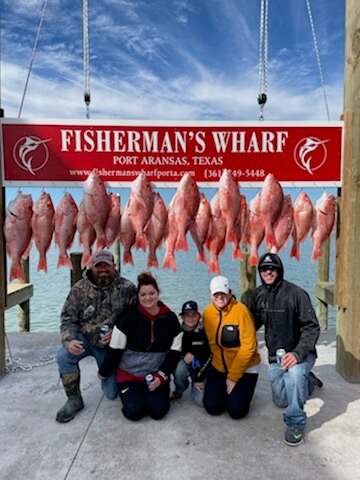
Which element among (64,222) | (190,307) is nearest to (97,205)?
(64,222)

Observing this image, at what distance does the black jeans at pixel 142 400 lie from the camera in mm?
2646

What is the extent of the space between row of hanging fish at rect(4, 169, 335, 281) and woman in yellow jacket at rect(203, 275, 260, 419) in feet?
1.22

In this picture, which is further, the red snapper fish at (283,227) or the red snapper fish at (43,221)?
the red snapper fish at (283,227)

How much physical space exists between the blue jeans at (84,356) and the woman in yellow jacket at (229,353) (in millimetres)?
748

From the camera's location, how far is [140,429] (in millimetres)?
2535

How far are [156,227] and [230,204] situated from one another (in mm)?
630

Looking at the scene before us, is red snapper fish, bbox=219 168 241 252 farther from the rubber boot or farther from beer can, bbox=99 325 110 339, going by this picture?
the rubber boot

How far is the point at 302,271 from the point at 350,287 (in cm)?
1423

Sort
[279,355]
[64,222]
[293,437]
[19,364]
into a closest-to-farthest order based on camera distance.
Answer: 1. [293,437]
2. [279,355]
3. [64,222]
4. [19,364]

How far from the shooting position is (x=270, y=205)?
9.93ft

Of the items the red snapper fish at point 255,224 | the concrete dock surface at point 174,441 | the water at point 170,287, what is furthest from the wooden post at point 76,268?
the water at point 170,287

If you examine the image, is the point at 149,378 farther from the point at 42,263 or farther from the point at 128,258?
the point at 42,263

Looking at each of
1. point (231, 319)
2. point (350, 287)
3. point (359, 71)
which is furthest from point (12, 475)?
point (359, 71)

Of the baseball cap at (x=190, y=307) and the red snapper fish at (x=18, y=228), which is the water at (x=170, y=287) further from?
the baseball cap at (x=190, y=307)
